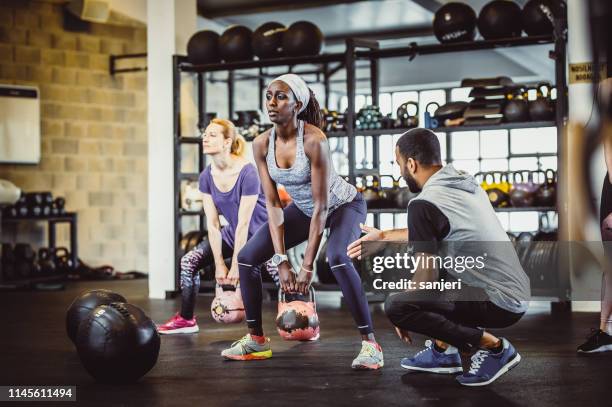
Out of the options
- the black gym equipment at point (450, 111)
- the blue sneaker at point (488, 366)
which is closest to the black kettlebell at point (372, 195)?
the black gym equipment at point (450, 111)

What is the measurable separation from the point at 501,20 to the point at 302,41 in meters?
1.66

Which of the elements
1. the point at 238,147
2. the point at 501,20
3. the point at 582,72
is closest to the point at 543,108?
the point at 582,72

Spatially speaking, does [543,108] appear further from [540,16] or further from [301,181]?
[301,181]

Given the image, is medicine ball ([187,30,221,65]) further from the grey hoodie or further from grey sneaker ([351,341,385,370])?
the grey hoodie

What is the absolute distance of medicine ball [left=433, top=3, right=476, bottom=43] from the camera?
702cm

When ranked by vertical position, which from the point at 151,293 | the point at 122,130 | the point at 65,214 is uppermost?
the point at 122,130

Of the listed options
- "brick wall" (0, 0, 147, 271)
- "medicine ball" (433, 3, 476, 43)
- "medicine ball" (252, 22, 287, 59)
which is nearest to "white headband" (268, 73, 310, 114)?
"medicine ball" (433, 3, 476, 43)

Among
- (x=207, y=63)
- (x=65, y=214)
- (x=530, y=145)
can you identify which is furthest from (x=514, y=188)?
(x=530, y=145)

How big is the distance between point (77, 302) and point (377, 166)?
12.6 ft

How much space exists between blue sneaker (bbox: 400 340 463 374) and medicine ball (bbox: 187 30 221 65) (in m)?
4.43

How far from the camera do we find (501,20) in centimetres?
681

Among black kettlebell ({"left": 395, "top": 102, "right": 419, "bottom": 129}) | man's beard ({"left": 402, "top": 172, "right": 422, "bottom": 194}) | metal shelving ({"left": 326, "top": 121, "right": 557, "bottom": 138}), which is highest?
black kettlebell ({"left": 395, "top": 102, "right": 419, "bottom": 129})

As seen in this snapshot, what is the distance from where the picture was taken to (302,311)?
4.50 meters

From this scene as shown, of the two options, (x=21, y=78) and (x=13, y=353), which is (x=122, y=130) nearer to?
(x=21, y=78)
